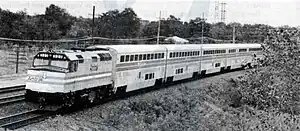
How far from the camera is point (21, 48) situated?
44188mm

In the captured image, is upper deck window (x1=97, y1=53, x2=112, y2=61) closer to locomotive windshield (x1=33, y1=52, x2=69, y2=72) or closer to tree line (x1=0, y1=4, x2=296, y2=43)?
locomotive windshield (x1=33, y1=52, x2=69, y2=72)

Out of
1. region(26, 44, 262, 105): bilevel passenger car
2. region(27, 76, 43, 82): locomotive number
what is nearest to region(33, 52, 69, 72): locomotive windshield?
region(26, 44, 262, 105): bilevel passenger car

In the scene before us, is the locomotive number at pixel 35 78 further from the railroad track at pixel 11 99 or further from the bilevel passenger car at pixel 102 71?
the railroad track at pixel 11 99

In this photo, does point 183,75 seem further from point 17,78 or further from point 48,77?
point 48,77

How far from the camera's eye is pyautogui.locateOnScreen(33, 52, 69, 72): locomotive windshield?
16.8 metres

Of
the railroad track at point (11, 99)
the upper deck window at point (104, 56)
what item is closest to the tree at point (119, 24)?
the railroad track at point (11, 99)

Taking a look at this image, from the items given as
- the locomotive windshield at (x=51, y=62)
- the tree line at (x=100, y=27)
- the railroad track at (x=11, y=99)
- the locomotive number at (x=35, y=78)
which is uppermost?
the tree line at (x=100, y=27)

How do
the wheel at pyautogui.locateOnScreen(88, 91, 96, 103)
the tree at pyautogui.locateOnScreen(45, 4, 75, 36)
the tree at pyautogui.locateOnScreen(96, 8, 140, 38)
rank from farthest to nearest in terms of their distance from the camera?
the tree at pyautogui.locateOnScreen(45, 4, 75, 36) → the tree at pyautogui.locateOnScreen(96, 8, 140, 38) → the wheel at pyautogui.locateOnScreen(88, 91, 96, 103)

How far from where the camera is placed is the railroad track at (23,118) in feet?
47.6

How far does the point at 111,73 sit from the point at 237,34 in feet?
240

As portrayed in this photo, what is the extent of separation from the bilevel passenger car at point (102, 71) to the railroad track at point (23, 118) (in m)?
0.67

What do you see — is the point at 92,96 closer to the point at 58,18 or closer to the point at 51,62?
the point at 51,62

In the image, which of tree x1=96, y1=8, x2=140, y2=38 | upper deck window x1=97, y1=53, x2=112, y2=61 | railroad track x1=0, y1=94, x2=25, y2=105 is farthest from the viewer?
tree x1=96, y1=8, x2=140, y2=38

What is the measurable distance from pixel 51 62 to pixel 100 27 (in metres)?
39.8
